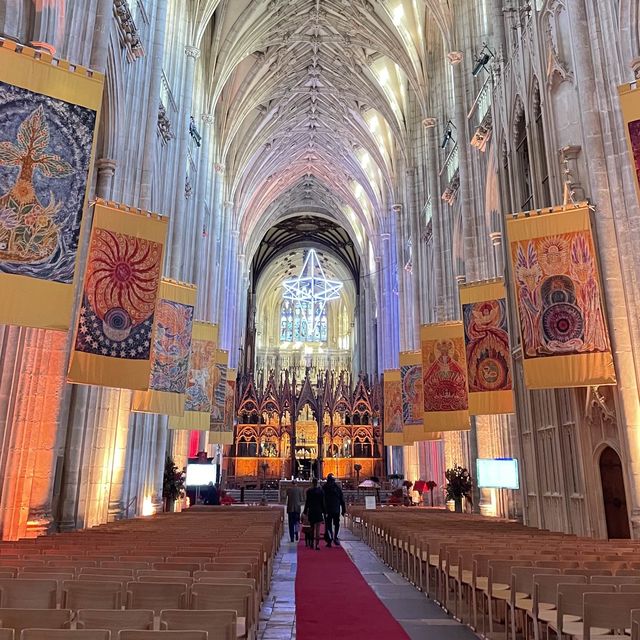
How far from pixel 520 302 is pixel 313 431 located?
2502 centimetres

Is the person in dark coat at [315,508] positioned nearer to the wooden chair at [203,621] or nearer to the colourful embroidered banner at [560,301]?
the colourful embroidered banner at [560,301]

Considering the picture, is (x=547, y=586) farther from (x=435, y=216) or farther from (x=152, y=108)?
(x=435, y=216)

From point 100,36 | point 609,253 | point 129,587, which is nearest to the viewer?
point 129,587

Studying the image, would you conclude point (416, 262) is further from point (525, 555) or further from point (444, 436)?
point (525, 555)

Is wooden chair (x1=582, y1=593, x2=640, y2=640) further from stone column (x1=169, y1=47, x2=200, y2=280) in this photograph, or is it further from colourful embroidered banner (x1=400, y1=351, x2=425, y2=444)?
stone column (x1=169, y1=47, x2=200, y2=280)

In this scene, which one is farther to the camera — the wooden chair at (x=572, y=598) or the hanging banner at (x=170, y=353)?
the hanging banner at (x=170, y=353)

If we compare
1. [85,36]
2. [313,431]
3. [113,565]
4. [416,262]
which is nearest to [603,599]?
[113,565]

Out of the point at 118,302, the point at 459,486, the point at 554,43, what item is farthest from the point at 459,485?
the point at 118,302

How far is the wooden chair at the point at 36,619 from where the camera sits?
3.14m

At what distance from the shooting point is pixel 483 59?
57.7 ft

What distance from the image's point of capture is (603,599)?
12.2 feet

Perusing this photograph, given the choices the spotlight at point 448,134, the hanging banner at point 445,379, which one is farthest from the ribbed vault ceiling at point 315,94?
the hanging banner at point 445,379

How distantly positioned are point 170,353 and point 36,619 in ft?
30.7

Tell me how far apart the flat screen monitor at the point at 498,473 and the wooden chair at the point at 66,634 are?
12819 millimetres
